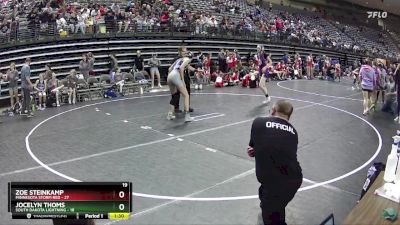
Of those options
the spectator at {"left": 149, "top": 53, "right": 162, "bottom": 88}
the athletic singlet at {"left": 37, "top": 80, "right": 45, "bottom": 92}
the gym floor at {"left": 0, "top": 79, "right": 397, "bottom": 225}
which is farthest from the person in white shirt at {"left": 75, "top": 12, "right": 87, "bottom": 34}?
the gym floor at {"left": 0, "top": 79, "right": 397, "bottom": 225}

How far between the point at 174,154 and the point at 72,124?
436 cm

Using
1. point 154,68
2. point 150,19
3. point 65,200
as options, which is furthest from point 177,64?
point 150,19

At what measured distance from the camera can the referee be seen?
13.3ft

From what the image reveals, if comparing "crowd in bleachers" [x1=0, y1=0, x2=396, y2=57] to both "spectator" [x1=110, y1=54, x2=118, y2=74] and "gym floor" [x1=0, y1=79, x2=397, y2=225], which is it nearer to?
"spectator" [x1=110, y1=54, x2=118, y2=74]

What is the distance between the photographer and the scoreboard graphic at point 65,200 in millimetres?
2615

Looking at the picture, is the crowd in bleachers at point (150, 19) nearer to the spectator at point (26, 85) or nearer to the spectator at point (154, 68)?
the spectator at point (154, 68)

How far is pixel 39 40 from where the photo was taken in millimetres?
17641

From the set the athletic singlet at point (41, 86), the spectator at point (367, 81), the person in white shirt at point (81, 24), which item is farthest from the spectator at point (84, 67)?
the spectator at point (367, 81)

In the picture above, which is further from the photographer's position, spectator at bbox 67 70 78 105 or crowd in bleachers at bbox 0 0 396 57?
crowd in bleachers at bbox 0 0 396 57

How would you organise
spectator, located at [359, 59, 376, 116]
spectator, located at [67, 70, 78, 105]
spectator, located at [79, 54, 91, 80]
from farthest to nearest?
1. spectator, located at [79, 54, 91, 80]
2. spectator, located at [67, 70, 78, 105]
3. spectator, located at [359, 59, 376, 116]

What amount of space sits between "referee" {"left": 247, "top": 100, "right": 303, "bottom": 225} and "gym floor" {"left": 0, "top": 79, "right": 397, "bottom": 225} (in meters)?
1.50

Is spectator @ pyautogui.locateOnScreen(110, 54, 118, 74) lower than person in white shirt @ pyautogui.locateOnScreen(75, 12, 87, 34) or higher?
lower

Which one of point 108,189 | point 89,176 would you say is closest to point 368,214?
point 108,189

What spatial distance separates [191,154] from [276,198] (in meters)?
4.64
